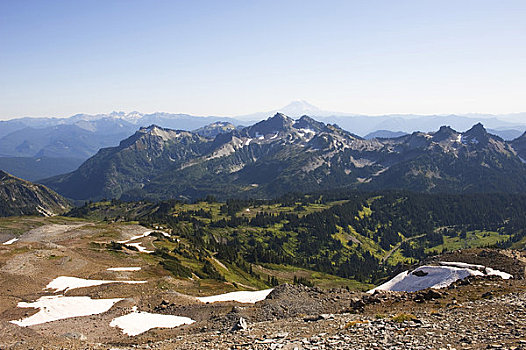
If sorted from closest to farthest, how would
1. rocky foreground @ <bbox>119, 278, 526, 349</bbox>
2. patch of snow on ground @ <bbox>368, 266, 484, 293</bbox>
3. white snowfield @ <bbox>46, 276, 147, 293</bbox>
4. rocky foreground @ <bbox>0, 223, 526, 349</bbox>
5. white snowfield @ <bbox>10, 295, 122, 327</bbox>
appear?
rocky foreground @ <bbox>119, 278, 526, 349</bbox>, rocky foreground @ <bbox>0, 223, 526, 349</bbox>, white snowfield @ <bbox>10, 295, 122, 327</bbox>, patch of snow on ground @ <bbox>368, 266, 484, 293</bbox>, white snowfield @ <bbox>46, 276, 147, 293</bbox>

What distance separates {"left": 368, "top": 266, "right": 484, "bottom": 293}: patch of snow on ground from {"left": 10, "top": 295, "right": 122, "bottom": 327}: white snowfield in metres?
40.9

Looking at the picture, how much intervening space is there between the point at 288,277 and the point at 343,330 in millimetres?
123727

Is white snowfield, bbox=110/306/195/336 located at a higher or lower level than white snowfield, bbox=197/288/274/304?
higher

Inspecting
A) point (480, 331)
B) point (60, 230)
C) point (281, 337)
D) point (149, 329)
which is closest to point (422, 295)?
point (480, 331)

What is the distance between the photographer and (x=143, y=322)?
42.0 m

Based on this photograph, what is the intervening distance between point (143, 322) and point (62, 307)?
44.8ft

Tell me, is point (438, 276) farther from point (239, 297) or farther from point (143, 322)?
point (143, 322)

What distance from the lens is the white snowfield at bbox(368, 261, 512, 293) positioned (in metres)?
53.6

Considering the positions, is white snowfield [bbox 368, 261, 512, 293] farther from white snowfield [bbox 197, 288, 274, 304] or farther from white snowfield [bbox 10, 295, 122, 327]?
white snowfield [bbox 10, 295, 122, 327]

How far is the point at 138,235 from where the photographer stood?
417 ft

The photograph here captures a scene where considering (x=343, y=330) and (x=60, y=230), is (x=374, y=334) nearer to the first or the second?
(x=343, y=330)

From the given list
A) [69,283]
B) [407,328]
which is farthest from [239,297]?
[407,328]

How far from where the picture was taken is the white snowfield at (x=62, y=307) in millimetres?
43350

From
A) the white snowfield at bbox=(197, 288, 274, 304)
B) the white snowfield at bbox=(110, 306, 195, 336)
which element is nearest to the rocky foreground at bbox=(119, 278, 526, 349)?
the white snowfield at bbox=(110, 306, 195, 336)
